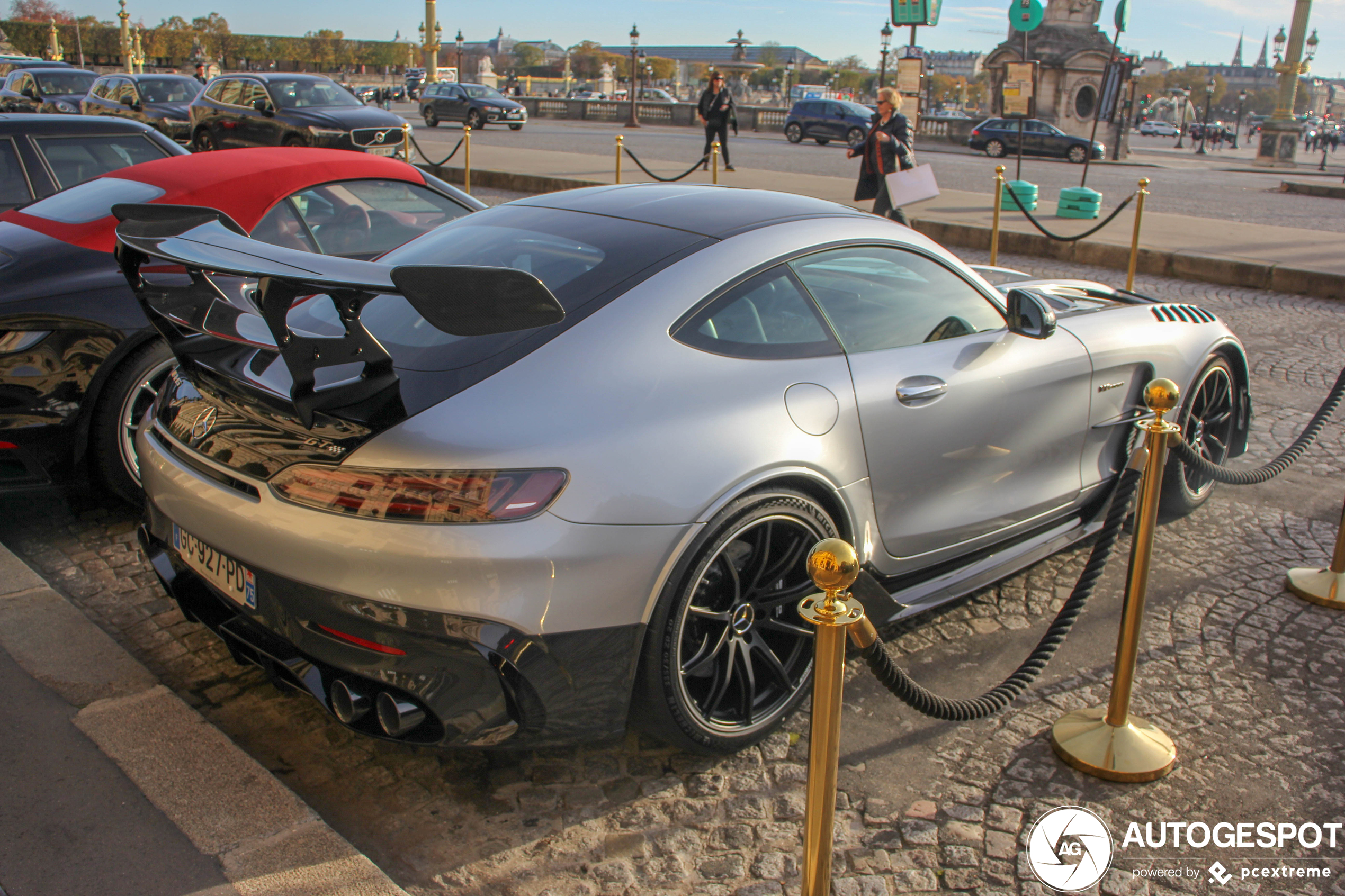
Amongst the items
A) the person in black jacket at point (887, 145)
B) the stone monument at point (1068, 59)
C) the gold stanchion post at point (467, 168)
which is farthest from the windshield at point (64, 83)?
the stone monument at point (1068, 59)

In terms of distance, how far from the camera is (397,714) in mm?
2354

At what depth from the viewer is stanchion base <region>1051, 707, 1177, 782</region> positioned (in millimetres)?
2787

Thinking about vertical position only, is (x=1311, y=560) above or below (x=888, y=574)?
below

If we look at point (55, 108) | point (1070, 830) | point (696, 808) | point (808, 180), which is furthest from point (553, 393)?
point (55, 108)

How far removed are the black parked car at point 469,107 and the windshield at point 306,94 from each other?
17.5 m

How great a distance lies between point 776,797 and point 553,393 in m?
1.21

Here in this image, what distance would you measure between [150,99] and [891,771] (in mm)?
23738

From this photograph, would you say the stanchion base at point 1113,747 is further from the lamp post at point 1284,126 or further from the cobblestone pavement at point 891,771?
the lamp post at point 1284,126

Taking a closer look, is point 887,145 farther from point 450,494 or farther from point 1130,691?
point 450,494

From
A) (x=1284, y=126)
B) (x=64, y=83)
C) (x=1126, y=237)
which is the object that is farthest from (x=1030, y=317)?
(x=1284, y=126)

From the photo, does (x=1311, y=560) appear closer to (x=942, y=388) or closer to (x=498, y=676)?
(x=942, y=388)

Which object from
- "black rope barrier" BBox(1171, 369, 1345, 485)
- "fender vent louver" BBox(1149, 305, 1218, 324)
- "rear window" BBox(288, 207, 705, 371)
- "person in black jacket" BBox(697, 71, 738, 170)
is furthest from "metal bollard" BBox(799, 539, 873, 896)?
"person in black jacket" BBox(697, 71, 738, 170)

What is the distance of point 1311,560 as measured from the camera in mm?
4195

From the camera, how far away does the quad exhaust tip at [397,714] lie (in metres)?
2.35
